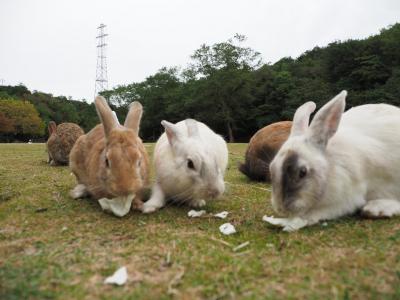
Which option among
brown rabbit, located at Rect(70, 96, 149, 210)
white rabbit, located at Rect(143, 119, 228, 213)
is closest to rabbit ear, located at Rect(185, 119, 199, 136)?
white rabbit, located at Rect(143, 119, 228, 213)

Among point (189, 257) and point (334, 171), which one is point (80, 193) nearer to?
point (189, 257)

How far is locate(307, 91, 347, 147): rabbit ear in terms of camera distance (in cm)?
328

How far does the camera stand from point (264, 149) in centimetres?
581

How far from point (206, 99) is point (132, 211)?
1804 inches

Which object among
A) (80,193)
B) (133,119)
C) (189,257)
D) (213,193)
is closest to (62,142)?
(80,193)

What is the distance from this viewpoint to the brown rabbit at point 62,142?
29.6ft

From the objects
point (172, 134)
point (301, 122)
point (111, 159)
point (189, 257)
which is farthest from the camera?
point (172, 134)

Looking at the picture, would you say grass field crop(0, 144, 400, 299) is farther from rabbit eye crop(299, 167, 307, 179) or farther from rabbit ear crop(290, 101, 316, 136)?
rabbit ear crop(290, 101, 316, 136)

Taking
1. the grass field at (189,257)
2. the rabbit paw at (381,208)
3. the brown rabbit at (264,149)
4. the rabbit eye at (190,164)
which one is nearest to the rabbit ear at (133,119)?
the rabbit eye at (190,164)

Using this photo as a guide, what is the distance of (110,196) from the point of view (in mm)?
3979

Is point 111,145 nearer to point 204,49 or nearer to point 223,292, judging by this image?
point 223,292

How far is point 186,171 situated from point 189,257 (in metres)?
1.51

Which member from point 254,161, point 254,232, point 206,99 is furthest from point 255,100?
point 254,232

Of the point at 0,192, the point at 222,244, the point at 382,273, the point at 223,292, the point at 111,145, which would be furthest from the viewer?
the point at 0,192
